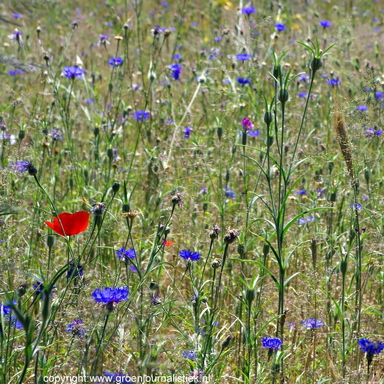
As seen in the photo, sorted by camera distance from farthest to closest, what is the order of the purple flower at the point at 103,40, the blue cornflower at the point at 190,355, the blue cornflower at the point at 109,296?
1. the purple flower at the point at 103,40
2. the blue cornflower at the point at 190,355
3. the blue cornflower at the point at 109,296

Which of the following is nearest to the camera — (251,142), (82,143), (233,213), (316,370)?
(316,370)

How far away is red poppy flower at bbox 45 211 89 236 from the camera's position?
1639 millimetres

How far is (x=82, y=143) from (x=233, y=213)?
1413 mm

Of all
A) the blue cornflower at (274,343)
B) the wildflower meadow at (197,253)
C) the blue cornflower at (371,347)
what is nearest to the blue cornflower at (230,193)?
the wildflower meadow at (197,253)

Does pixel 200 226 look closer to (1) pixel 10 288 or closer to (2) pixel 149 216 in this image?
(2) pixel 149 216

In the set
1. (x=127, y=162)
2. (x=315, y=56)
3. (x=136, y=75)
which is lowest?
(x=315, y=56)

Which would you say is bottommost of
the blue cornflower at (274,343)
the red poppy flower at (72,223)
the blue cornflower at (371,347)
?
the blue cornflower at (371,347)

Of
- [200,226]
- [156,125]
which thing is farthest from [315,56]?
[156,125]

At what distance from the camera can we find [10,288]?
6.44 feet

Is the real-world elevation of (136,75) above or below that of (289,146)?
above

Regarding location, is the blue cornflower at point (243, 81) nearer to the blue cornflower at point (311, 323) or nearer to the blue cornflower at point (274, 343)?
the blue cornflower at point (311, 323)

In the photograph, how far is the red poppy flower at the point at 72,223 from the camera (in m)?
1.64

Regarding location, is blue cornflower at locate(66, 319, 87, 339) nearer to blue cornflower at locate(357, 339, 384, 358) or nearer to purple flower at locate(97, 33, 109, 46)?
blue cornflower at locate(357, 339, 384, 358)

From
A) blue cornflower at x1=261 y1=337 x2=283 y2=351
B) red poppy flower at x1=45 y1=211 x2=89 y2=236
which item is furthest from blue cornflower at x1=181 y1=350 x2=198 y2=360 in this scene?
red poppy flower at x1=45 y1=211 x2=89 y2=236
